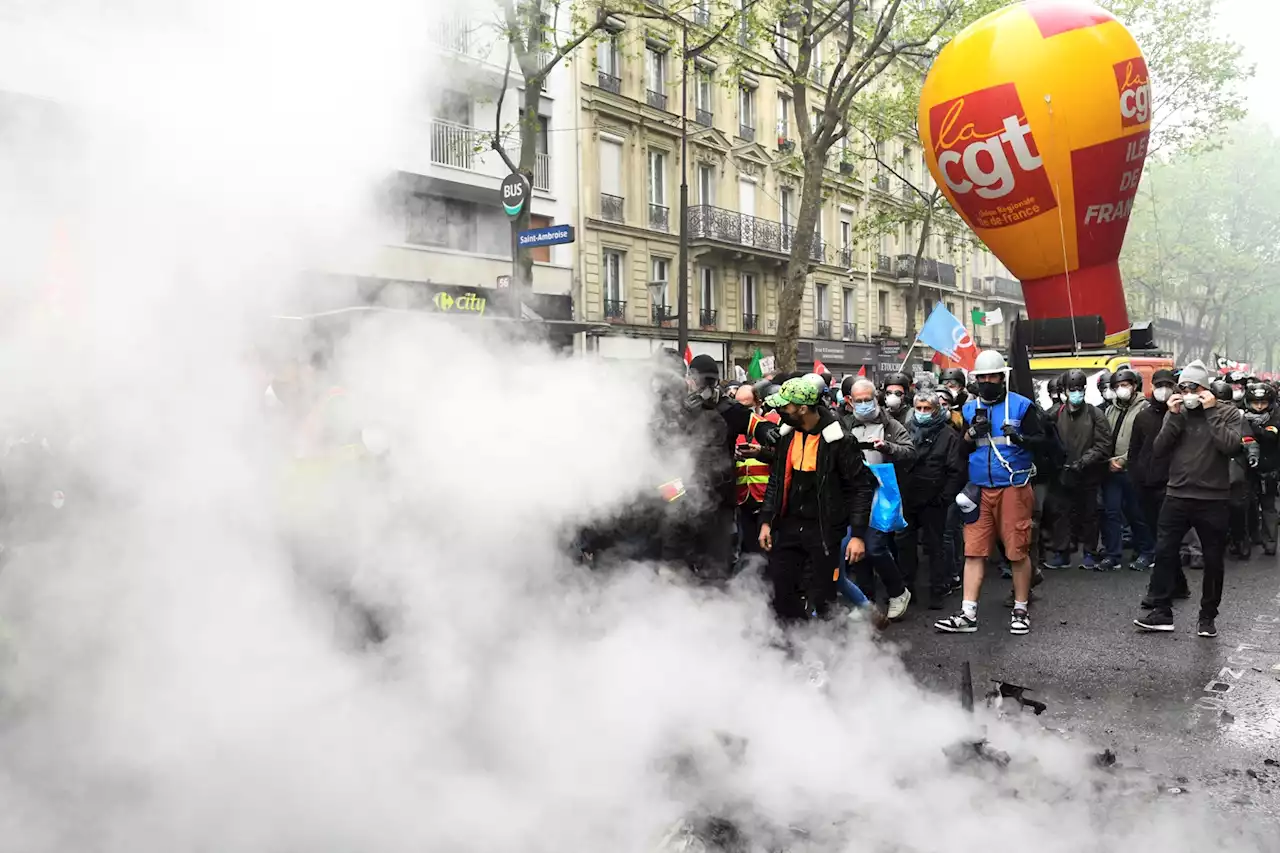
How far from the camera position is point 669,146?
968 inches

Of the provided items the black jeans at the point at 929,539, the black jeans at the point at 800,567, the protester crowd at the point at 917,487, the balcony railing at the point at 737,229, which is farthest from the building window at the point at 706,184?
the black jeans at the point at 800,567

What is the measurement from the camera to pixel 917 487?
711cm

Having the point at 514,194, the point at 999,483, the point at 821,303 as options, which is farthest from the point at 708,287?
the point at 514,194

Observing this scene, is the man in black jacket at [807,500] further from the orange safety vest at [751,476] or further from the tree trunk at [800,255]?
the tree trunk at [800,255]

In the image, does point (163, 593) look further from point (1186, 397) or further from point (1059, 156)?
point (1059, 156)

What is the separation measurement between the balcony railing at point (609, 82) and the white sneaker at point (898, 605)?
1758cm

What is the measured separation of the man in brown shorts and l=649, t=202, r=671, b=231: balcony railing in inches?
742

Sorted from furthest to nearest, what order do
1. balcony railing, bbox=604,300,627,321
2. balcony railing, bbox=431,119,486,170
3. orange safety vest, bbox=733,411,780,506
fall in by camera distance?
balcony railing, bbox=604,300,627,321, orange safety vest, bbox=733,411,780,506, balcony railing, bbox=431,119,486,170

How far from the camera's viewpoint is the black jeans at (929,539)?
7.16 m

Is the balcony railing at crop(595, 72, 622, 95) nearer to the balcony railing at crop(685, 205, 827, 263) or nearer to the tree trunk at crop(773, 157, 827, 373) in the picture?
the balcony railing at crop(685, 205, 827, 263)

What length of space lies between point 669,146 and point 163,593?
74.5ft

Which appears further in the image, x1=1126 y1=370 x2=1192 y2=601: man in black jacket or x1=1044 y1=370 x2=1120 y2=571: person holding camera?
x1=1044 y1=370 x2=1120 y2=571: person holding camera

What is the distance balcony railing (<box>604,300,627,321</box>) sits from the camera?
76.9ft

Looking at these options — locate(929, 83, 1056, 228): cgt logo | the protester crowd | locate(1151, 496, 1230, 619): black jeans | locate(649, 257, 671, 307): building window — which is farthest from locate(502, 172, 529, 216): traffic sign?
locate(649, 257, 671, 307): building window
